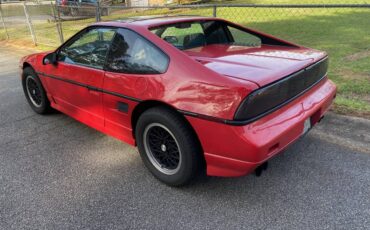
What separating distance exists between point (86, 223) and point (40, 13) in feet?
40.5

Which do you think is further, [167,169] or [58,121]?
[58,121]

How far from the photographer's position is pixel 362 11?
41.9ft

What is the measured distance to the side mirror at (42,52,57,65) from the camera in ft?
13.4

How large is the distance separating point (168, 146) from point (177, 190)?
0.41 meters

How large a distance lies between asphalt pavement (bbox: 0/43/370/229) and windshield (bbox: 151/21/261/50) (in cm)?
131

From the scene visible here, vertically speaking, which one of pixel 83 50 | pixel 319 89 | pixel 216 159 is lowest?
pixel 216 159

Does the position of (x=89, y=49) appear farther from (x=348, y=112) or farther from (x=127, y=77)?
(x=348, y=112)

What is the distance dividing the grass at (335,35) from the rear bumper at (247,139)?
191cm

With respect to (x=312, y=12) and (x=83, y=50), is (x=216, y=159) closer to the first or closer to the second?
(x=83, y=50)

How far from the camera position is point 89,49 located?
149 inches

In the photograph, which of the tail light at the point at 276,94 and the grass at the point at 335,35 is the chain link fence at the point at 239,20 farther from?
the tail light at the point at 276,94

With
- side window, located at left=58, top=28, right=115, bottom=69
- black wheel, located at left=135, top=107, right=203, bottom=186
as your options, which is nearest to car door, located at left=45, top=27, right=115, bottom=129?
side window, located at left=58, top=28, right=115, bottom=69

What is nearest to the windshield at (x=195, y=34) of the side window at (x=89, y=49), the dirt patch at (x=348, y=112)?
the side window at (x=89, y=49)

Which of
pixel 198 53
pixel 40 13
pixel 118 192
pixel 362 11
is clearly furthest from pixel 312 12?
pixel 118 192
